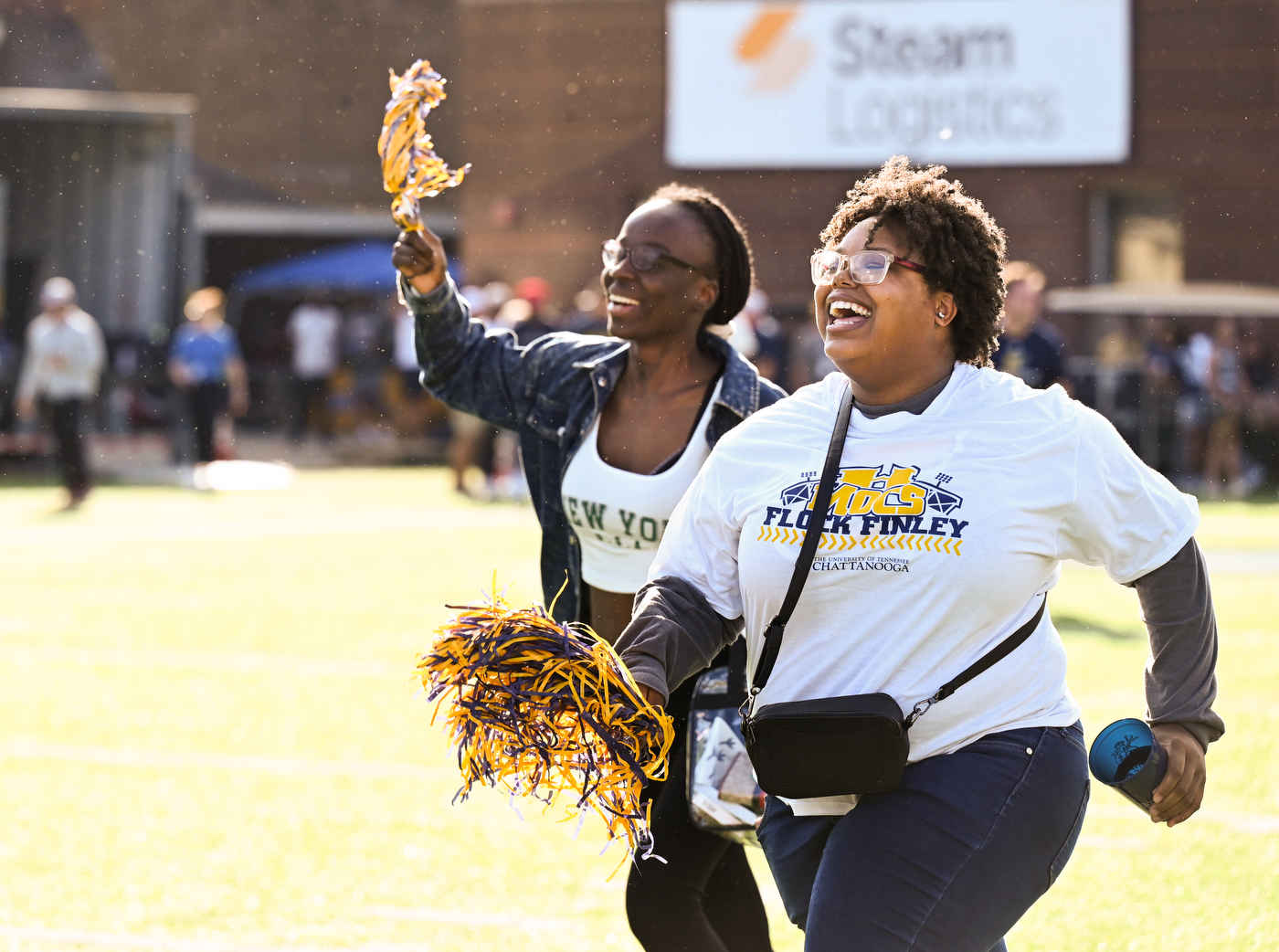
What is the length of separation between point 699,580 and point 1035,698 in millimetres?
677

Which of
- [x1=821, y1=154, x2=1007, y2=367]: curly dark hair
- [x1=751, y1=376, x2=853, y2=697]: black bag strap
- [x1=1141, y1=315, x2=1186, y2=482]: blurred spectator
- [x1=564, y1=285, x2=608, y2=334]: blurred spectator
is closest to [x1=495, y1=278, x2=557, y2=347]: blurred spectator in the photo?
[x1=564, y1=285, x2=608, y2=334]: blurred spectator

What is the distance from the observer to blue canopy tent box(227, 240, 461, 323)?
106 feet

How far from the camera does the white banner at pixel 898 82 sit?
29.1 m

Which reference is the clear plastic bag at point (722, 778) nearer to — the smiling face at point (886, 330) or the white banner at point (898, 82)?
the smiling face at point (886, 330)

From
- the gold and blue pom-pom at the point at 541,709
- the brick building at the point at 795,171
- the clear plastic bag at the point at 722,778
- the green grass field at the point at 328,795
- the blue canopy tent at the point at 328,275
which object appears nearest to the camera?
the gold and blue pom-pom at the point at 541,709

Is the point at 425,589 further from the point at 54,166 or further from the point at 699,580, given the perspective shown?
the point at 54,166

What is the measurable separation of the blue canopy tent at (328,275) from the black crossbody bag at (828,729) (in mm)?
27556

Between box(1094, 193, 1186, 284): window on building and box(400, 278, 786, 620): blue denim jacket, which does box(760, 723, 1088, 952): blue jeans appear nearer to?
box(400, 278, 786, 620): blue denim jacket

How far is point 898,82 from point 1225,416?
8887mm

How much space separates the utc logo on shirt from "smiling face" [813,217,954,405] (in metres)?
0.22

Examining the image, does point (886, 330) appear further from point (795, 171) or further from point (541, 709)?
point (795, 171)

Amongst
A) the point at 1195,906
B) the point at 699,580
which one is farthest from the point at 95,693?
the point at 699,580

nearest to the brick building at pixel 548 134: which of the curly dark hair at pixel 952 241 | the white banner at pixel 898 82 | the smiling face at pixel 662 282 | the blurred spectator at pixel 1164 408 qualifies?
the white banner at pixel 898 82

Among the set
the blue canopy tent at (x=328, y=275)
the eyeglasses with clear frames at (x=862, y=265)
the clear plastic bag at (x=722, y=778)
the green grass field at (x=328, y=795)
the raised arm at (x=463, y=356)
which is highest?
the blue canopy tent at (x=328, y=275)
